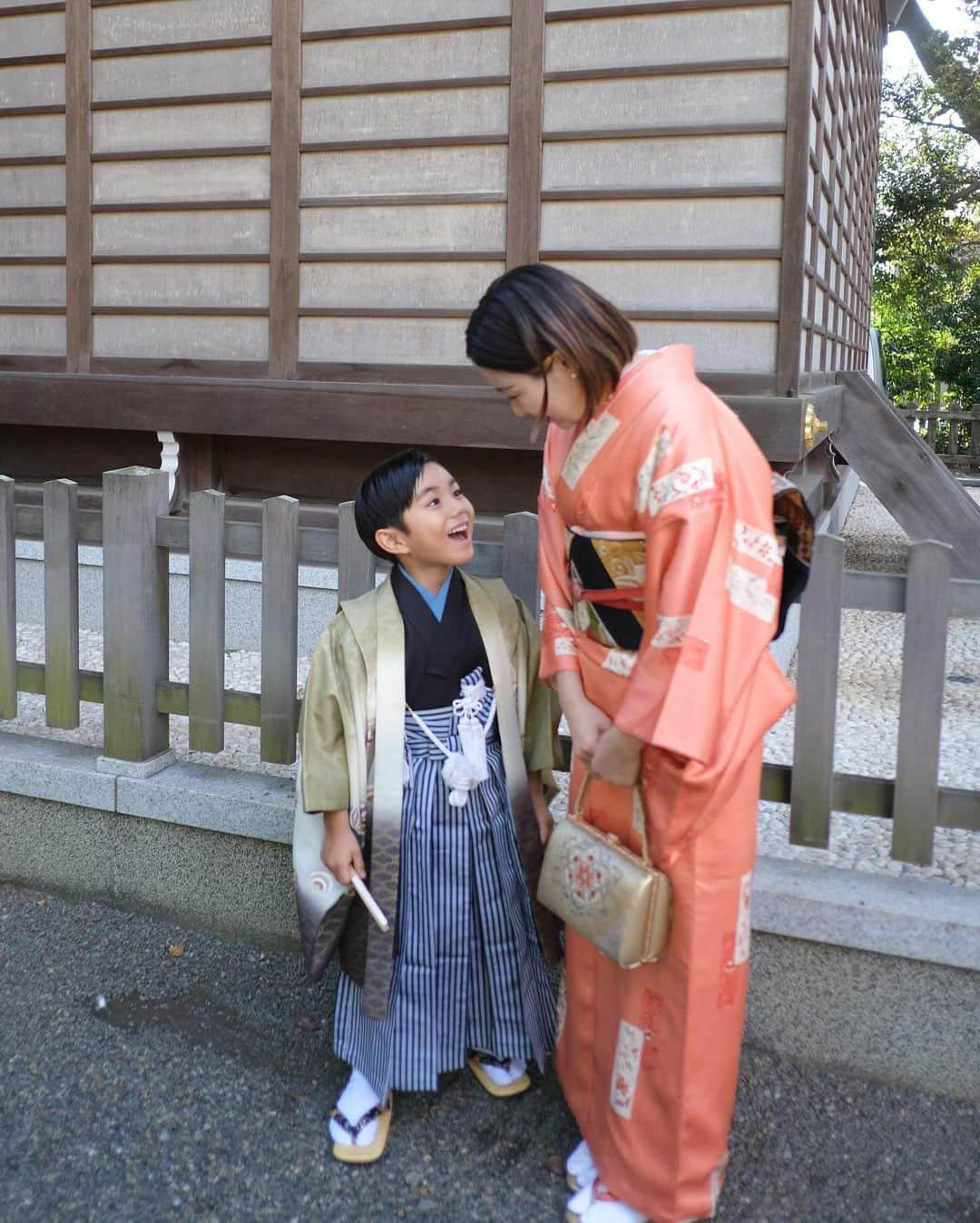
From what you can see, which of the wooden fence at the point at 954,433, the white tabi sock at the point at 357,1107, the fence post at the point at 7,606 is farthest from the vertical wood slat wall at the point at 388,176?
the wooden fence at the point at 954,433

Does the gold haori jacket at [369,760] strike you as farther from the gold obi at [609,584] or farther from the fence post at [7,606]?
the fence post at [7,606]

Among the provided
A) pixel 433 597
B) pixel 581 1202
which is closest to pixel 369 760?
pixel 433 597

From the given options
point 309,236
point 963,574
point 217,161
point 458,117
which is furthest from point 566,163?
point 963,574

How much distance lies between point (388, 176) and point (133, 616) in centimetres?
327

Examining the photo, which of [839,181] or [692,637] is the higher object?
[839,181]

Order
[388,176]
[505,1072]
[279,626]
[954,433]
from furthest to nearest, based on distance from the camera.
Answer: [954,433], [388,176], [279,626], [505,1072]

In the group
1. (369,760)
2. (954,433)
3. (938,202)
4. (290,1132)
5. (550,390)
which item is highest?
(938,202)

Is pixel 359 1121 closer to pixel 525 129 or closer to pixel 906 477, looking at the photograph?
pixel 525 129

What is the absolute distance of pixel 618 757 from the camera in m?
2.05

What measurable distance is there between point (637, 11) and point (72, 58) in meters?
3.05

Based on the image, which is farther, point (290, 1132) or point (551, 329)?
point (290, 1132)

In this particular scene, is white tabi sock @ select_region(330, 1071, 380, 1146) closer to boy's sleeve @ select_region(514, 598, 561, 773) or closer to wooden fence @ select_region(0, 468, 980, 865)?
boy's sleeve @ select_region(514, 598, 561, 773)

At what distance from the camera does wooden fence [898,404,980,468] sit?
57.2ft

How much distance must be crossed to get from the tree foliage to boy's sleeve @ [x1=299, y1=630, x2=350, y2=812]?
52.9 ft
